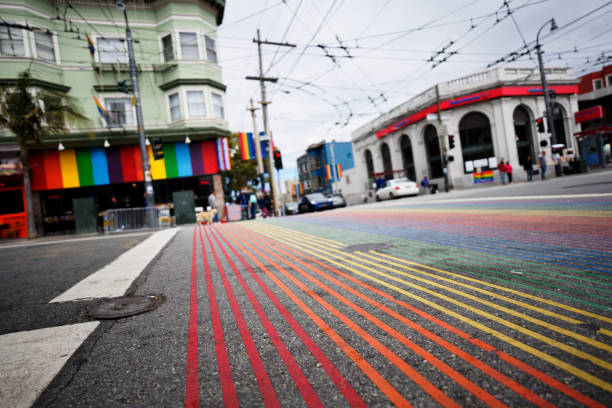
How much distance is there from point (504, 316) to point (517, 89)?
103 feet

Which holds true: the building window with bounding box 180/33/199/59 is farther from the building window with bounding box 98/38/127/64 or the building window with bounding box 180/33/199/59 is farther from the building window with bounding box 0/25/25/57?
the building window with bounding box 0/25/25/57

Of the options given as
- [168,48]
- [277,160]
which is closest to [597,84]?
[277,160]

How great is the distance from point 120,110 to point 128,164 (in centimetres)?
349

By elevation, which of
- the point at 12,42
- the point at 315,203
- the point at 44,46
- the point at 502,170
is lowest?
the point at 315,203

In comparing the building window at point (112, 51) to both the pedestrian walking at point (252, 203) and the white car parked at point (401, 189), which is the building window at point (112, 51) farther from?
the white car parked at point (401, 189)

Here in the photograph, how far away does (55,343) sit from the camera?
2.30m

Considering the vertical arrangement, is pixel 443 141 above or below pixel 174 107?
below

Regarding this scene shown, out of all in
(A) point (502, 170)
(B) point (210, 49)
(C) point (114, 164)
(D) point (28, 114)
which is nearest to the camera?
(D) point (28, 114)

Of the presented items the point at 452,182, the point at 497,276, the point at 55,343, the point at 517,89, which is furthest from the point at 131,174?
the point at 517,89

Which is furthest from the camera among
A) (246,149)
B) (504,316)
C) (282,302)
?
(246,149)

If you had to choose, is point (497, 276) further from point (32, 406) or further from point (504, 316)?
point (32, 406)

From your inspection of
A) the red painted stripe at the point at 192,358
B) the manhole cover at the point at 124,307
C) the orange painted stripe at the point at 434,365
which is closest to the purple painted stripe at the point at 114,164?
the manhole cover at the point at 124,307

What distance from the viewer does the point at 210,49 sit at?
19.6 m

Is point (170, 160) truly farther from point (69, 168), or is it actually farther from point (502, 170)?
point (502, 170)
